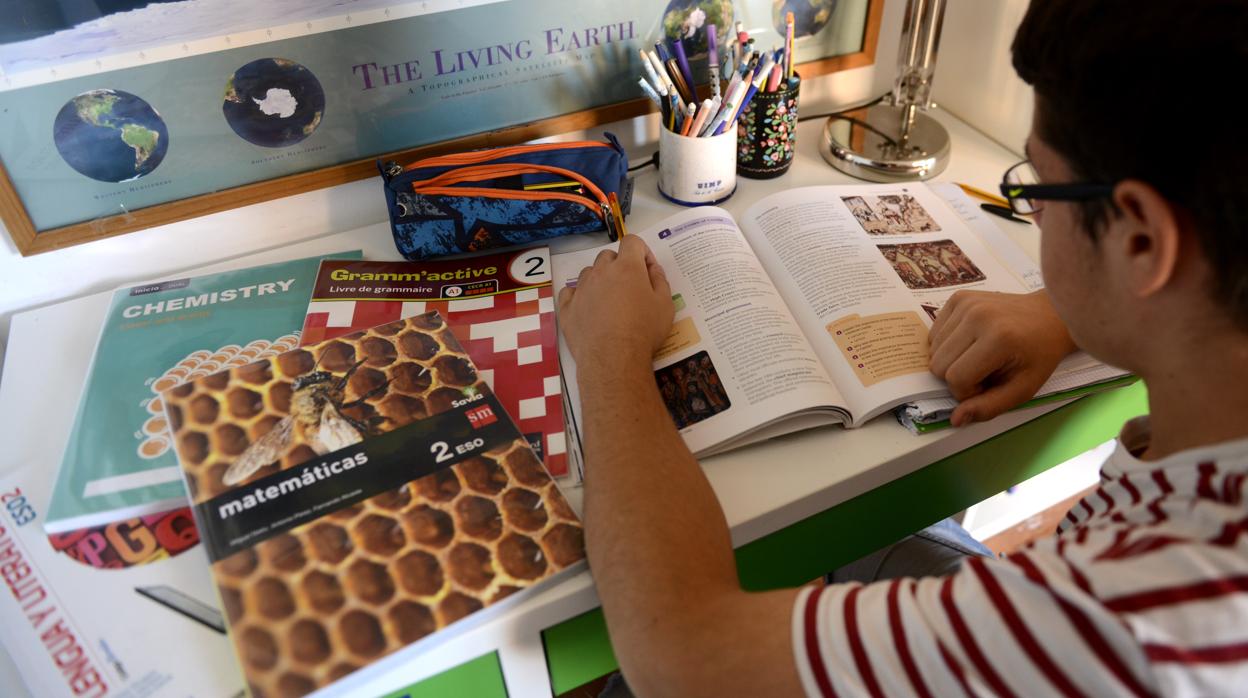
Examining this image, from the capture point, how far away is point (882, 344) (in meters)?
0.82

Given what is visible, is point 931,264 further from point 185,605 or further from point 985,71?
point 185,605

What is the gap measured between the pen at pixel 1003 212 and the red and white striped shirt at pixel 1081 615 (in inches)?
20.3

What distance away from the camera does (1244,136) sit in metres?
0.46

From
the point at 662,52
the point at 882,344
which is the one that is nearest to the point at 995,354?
the point at 882,344

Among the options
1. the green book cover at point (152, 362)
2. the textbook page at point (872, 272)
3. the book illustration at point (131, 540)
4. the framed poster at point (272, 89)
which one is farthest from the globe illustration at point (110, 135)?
the textbook page at point (872, 272)

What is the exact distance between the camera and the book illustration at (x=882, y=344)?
79 cm

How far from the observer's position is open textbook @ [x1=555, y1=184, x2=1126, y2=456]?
30.2 inches

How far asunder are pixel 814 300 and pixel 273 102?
0.65 metres

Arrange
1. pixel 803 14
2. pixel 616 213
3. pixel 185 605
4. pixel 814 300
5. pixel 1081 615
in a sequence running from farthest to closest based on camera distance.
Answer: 1. pixel 803 14
2. pixel 616 213
3. pixel 814 300
4. pixel 185 605
5. pixel 1081 615

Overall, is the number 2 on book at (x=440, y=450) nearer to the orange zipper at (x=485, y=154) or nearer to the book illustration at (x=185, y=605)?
the book illustration at (x=185, y=605)

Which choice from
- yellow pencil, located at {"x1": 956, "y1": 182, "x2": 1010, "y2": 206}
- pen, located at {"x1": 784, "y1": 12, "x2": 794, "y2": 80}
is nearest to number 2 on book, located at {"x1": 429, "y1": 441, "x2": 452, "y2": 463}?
pen, located at {"x1": 784, "y1": 12, "x2": 794, "y2": 80}

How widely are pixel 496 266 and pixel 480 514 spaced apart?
37 centimetres

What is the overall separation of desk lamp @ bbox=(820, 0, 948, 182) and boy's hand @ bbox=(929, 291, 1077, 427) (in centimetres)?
37

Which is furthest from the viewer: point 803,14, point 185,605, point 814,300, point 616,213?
point 803,14
